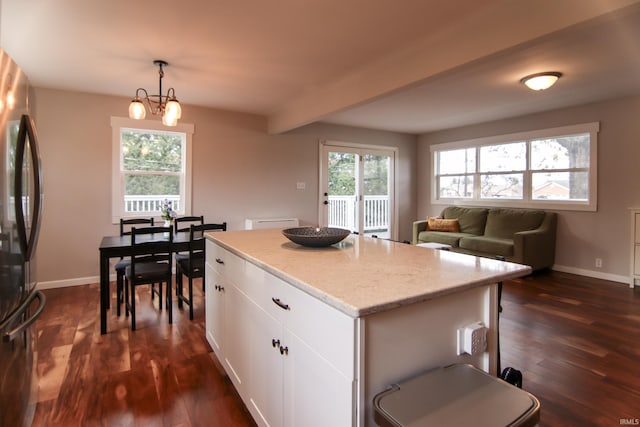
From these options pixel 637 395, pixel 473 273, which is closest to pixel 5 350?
pixel 473 273

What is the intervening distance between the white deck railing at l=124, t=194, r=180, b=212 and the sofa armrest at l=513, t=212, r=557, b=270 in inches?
182

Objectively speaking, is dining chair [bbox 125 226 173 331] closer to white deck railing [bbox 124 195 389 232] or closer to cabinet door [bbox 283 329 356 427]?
cabinet door [bbox 283 329 356 427]

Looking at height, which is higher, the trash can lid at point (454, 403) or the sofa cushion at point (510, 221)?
the sofa cushion at point (510, 221)

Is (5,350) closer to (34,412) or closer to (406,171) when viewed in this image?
(34,412)

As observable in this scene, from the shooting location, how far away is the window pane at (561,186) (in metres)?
4.74

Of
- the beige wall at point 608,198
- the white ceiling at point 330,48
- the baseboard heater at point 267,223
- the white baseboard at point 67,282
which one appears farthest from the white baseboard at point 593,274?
the white baseboard at point 67,282

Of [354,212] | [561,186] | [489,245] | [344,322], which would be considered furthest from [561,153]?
[344,322]

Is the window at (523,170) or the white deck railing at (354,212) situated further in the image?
the white deck railing at (354,212)

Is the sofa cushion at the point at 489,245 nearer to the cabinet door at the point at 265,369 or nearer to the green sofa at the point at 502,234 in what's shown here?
the green sofa at the point at 502,234

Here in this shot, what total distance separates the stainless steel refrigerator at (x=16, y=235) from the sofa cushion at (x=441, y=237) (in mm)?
4993

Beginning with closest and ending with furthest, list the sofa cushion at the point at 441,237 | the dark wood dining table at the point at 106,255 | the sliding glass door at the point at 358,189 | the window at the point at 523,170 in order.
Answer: the dark wood dining table at the point at 106,255 → the window at the point at 523,170 → the sofa cushion at the point at 441,237 → the sliding glass door at the point at 358,189

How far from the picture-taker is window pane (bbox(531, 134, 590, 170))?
186 inches

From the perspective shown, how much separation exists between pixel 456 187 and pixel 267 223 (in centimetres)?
362

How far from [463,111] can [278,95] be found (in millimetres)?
2734
